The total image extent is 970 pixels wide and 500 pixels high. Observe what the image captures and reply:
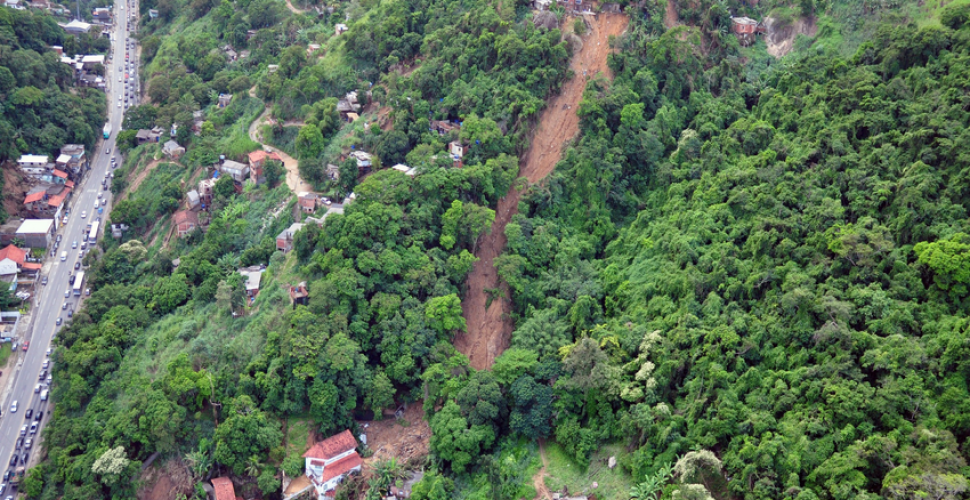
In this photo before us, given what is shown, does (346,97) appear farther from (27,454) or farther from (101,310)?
(27,454)

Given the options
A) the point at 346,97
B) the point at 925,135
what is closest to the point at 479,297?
the point at 346,97

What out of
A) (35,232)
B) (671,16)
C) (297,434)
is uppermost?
(671,16)

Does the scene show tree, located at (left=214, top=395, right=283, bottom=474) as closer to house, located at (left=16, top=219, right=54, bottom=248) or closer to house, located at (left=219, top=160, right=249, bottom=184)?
house, located at (left=219, top=160, right=249, bottom=184)

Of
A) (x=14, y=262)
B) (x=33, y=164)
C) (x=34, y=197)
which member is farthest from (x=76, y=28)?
(x=14, y=262)

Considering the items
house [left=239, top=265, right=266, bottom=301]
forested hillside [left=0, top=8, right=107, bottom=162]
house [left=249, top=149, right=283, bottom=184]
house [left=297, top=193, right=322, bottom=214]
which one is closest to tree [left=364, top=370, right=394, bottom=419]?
house [left=239, top=265, right=266, bottom=301]

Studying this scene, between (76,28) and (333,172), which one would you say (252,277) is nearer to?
(333,172)

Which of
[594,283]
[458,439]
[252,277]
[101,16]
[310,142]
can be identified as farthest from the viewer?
[101,16]
